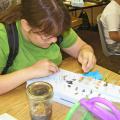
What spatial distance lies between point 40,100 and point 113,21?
1.50 m

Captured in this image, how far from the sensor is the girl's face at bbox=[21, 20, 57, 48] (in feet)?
3.88

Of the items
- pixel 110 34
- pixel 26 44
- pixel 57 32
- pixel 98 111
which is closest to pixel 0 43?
pixel 26 44

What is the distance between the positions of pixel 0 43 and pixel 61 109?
42 cm

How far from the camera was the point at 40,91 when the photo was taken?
36.3 inches

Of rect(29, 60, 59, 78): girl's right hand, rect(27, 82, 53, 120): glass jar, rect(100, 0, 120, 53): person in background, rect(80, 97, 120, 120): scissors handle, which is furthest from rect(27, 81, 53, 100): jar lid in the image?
rect(100, 0, 120, 53): person in background

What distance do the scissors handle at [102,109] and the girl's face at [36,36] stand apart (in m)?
0.43

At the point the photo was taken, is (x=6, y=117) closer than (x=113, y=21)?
Yes

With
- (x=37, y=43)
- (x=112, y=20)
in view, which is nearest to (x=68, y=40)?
(x=37, y=43)

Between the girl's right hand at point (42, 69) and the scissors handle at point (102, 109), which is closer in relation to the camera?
the scissors handle at point (102, 109)

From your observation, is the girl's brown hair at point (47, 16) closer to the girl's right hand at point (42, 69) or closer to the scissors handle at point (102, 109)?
the girl's right hand at point (42, 69)

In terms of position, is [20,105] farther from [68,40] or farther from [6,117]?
[68,40]

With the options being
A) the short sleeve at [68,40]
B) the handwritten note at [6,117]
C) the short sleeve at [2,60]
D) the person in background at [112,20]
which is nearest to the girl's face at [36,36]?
the short sleeve at [2,60]

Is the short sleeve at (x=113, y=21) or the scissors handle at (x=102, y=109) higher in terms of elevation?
the scissors handle at (x=102, y=109)

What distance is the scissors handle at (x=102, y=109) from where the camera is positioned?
2.70ft
